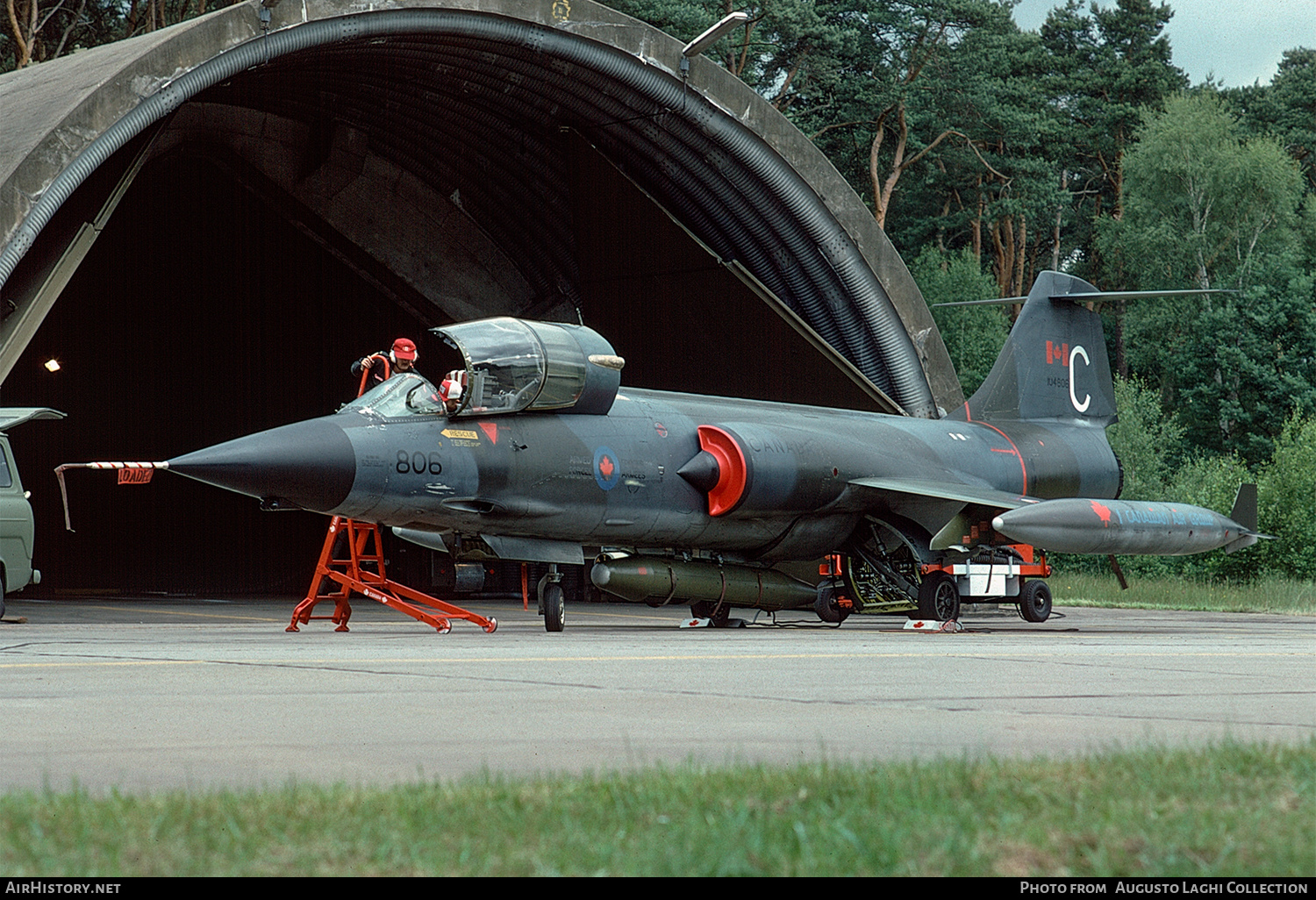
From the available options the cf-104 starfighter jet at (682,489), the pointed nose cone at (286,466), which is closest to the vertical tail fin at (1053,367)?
the cf-104 starfighter jet at (682,489)

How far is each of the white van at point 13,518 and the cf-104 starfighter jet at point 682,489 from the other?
9.10ft

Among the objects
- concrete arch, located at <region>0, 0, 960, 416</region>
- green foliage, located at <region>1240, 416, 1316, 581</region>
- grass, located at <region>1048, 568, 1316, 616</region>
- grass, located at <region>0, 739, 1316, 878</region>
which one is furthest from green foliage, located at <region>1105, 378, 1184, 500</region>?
grass, located at <region>0, 739, 1316, 878</region>

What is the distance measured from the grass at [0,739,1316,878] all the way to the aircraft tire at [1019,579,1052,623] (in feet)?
39.3

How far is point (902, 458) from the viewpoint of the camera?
15375 millimetres

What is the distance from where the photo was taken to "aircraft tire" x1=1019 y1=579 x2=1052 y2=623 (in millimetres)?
15180

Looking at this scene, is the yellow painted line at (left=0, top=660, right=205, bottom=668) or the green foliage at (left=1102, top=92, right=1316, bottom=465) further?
the green foliage at (left=1102, top=92, right=1316, bottom=465)

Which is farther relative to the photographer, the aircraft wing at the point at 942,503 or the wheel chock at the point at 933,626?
the aircraft wing at the point at 942,503

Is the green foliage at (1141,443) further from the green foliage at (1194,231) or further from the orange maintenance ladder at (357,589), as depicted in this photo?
the orange maintenance ladder at (357,589)

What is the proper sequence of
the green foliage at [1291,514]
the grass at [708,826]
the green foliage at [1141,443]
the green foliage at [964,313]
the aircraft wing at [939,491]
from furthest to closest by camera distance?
the green foliage at [964,313], the green foliage at [1141,443], the green foliage at [1291,514], the aircraft wing at [939,491], the grass at [708,826]

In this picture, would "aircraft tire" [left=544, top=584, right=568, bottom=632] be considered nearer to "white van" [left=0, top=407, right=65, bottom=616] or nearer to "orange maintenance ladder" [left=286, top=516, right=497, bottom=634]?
"orange maintenance ladder" [left=286, top=516, right=497, bottom=634]

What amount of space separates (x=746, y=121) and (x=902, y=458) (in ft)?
21.4

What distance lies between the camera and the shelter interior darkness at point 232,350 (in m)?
22.4
